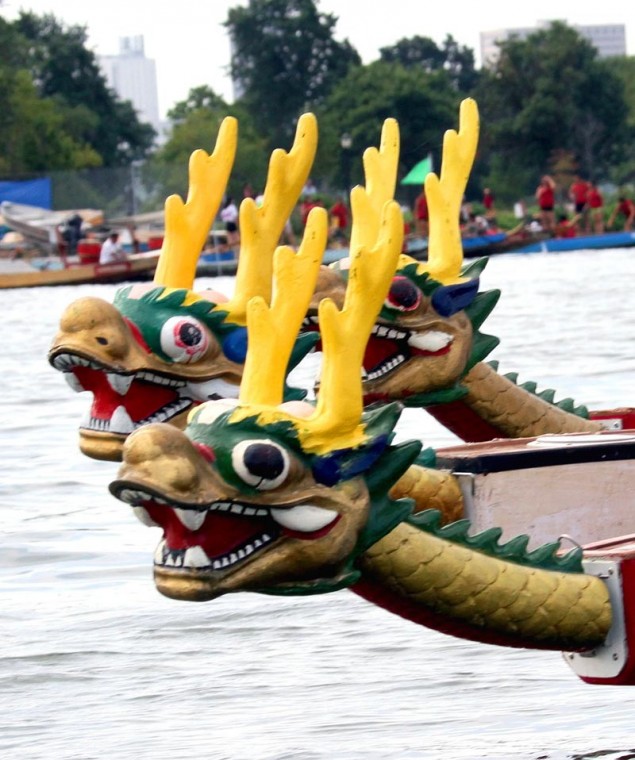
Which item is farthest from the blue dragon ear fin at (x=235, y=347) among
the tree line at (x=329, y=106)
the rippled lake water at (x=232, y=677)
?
the tree line at (x=329, y=106)

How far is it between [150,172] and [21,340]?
22.6 metres

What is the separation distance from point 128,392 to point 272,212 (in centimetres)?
63

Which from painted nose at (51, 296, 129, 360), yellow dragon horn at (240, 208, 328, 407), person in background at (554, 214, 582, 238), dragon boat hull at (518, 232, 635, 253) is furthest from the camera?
person in background at (554, 214, 582, 238)

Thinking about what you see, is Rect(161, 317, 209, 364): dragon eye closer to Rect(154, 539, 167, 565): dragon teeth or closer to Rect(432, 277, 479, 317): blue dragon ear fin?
Rect(432, 277, 479, 317): blue dragon ear fin

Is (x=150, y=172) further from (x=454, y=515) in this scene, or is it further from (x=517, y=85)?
(x=454, y=515)

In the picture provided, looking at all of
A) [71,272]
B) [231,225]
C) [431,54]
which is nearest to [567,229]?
[231,225]

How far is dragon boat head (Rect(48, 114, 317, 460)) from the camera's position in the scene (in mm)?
5531

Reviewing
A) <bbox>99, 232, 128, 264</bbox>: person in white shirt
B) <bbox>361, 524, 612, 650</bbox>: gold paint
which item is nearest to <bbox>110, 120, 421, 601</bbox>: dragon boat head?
<bbox>361, 524, 612, 650</bbox>: gold paint

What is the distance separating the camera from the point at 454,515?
5547mm

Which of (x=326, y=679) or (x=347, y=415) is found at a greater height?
(x=347, y=415)

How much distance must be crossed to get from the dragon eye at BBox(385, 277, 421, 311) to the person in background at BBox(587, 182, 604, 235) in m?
28.8

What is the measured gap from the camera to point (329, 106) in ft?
224

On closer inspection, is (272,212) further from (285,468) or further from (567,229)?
(567,229)

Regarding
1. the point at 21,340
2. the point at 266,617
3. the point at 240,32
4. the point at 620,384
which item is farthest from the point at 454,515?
the point at 240,32
